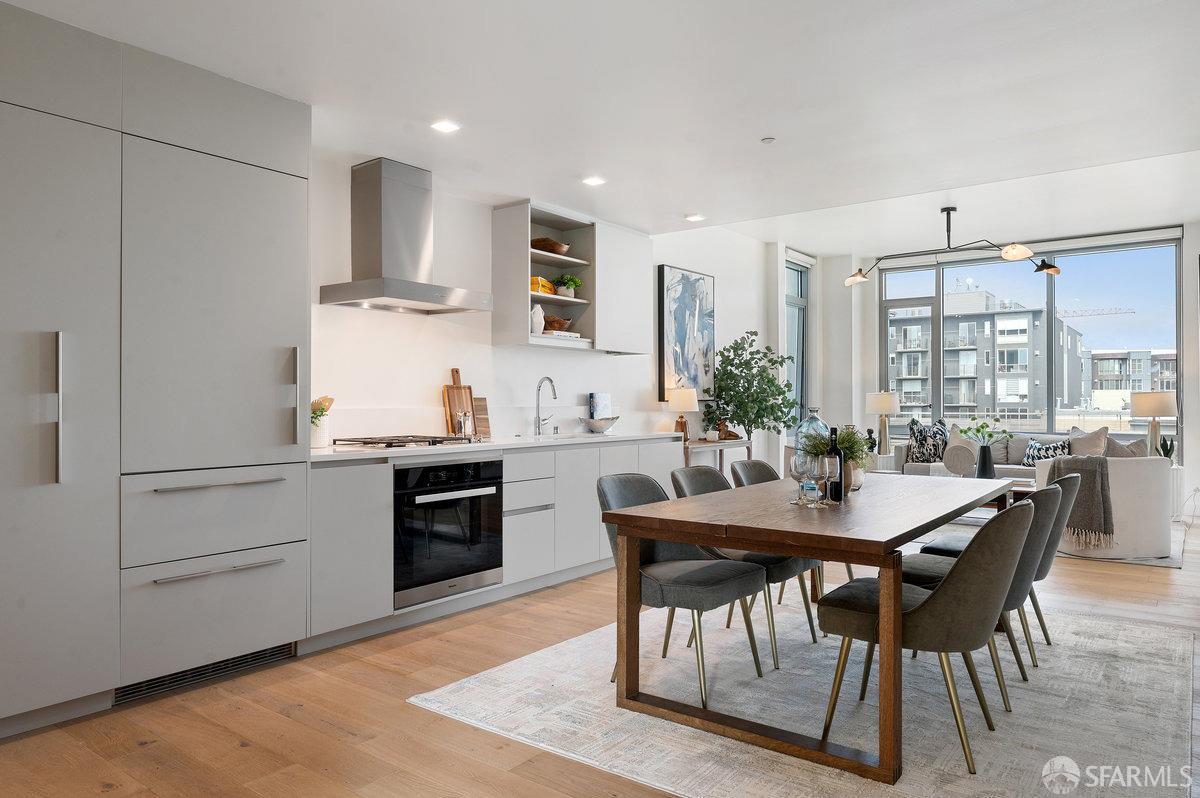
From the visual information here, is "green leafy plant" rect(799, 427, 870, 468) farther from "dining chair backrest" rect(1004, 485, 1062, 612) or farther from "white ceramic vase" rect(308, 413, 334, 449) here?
"white ceramic vase" rect(308, 413, 334, 449)

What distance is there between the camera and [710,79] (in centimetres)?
327

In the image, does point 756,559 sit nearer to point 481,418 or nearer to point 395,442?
point 395,442

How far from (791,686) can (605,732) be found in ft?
2.75

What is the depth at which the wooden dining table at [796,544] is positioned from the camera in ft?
7.54

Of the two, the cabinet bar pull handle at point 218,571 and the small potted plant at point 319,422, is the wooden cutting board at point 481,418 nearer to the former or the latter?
the small potted plant at point 319,422

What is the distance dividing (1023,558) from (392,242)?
10.9 feet

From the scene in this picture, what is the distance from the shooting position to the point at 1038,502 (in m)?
2.64

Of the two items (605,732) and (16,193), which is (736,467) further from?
(16,193)

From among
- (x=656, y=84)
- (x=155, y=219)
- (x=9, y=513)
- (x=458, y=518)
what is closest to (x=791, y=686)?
(x=458, y=518)

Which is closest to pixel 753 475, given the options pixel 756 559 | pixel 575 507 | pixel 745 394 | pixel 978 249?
pixel 756 559

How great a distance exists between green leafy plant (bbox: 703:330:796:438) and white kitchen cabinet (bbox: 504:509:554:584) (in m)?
2.76

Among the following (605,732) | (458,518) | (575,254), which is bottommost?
(605,732)

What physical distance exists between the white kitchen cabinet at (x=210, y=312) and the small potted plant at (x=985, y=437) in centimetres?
554

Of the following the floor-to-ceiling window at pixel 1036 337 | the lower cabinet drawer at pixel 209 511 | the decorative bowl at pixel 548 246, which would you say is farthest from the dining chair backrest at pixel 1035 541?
the floor-to-ceiling window at pixel 1036 337
